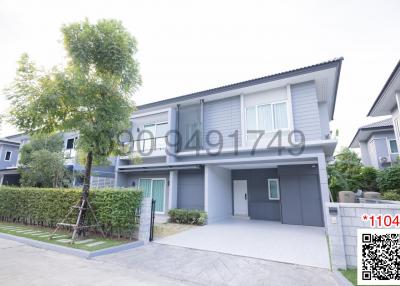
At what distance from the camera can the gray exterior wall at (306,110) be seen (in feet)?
30.8

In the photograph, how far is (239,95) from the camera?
11719mm

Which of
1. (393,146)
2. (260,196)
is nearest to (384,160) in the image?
(393,146)

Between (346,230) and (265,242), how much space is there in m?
3.14

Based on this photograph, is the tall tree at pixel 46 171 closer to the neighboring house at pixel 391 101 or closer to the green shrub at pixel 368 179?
the neighboring house at pixel 391 101

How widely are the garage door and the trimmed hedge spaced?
7.69 m

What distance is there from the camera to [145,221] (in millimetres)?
7348

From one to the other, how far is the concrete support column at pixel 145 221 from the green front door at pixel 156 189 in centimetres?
612

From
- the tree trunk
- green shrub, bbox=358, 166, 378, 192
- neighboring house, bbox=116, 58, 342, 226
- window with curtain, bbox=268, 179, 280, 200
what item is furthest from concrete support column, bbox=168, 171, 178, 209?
green shrub, bbox=358, 166, 378, 192

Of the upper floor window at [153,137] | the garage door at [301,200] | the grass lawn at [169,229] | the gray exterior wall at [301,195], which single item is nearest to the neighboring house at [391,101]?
the gray exterior wall at [301,195]

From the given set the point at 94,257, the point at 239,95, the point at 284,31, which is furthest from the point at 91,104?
the point at 284,31

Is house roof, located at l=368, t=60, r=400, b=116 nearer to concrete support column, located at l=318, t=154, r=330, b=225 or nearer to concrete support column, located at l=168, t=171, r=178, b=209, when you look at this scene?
concrete support column, located at l=318, t=154, r=330, b=225

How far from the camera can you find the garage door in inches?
399

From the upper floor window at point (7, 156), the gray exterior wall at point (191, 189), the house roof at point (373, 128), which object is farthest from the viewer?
the upper floor window at point (7, 156)
